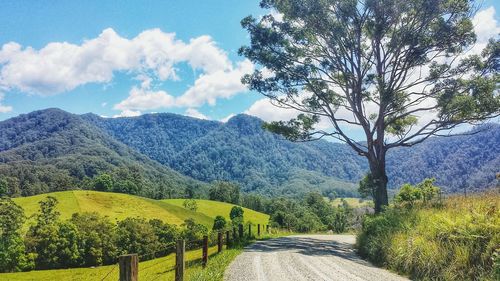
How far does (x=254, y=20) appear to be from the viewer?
89.0 feet

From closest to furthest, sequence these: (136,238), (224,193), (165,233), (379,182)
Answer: (379,182) → (136,238) → (165,233) → (224,193)

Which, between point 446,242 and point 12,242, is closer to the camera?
point 446,242

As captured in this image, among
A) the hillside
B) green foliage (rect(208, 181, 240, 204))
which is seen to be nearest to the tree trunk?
the hillside

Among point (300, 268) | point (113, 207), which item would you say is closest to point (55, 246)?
point (113, 207)

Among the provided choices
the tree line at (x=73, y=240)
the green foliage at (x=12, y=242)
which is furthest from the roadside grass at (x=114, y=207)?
the tree line at (x=73, y=240)

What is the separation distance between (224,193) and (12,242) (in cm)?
11041

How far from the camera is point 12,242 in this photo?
75438 mm

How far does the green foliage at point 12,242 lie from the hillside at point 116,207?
68.5 ft

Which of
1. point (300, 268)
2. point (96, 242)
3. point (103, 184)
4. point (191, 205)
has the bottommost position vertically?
point (96, 242)

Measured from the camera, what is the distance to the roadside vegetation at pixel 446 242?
33.6ft

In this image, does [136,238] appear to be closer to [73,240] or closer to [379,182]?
A: [73,240]

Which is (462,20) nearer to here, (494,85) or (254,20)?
(494,85)

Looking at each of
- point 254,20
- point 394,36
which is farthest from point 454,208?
point 254,20

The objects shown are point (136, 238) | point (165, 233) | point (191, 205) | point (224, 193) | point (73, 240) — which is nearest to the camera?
point (73, 240)
